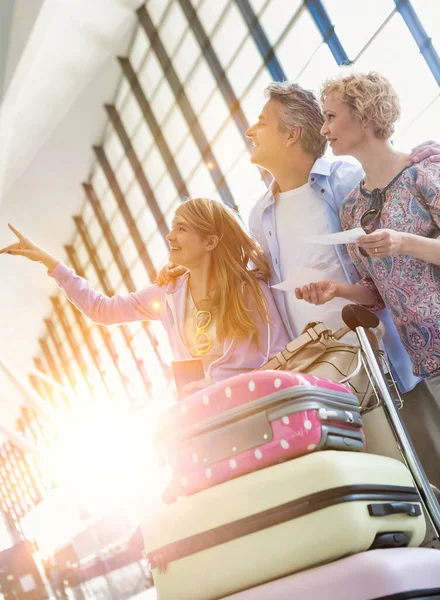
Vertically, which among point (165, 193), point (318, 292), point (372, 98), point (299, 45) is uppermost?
point (165, 193)

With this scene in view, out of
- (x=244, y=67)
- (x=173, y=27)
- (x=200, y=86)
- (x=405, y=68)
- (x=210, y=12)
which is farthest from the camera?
(x=173, y=27)

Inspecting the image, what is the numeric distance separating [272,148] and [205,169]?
775cm

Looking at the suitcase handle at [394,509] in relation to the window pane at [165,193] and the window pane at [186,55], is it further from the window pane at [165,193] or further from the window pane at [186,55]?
the window pane at [165,193]

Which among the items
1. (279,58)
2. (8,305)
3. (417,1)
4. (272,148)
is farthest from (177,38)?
(8,305)

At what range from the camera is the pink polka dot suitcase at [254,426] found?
60.2 inches

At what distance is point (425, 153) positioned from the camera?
6.66 feet

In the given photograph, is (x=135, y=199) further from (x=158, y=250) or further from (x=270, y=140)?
(x=270, y=140)

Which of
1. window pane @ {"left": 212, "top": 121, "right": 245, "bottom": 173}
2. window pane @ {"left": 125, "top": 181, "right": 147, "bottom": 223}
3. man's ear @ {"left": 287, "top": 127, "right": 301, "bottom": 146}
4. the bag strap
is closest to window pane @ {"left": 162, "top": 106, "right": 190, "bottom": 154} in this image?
window pane @ {"left": 212, "top": 121, "right": 245, "bottom": 173}

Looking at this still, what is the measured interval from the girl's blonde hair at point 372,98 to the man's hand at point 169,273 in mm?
860

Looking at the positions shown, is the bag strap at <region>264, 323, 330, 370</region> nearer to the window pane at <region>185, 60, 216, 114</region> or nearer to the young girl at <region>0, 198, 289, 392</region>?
the young girl at <region>0, 198, 289, 392</region>

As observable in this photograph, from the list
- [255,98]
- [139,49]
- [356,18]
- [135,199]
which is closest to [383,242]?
[356,18]

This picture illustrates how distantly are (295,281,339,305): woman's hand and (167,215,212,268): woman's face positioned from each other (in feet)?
1.70

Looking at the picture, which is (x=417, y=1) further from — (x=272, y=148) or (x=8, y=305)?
(x=8, y=305)

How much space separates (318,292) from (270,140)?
0.80 meters
